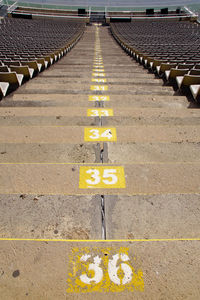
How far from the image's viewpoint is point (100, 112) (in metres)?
3.32

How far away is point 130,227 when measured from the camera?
4.65 feet

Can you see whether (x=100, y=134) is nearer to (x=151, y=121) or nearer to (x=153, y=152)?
(x=153, y=152)

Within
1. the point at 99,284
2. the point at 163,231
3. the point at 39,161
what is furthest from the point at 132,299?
the point at 39,161

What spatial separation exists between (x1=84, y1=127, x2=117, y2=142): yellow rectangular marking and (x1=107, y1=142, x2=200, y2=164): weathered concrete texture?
23 cm

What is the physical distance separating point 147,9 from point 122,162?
41591 mm

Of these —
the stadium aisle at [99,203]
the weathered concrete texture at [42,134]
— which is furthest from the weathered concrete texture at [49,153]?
the weathered concrete texture at [42,134]

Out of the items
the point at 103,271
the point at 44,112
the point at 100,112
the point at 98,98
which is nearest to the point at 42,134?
the point at 44,112

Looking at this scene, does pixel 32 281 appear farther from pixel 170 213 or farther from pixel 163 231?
pixel 170 213

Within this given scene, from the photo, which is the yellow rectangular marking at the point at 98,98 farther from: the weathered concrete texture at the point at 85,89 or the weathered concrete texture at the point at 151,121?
the weathered concrete texture at the point at 151,121

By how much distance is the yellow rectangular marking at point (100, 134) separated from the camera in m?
2.56

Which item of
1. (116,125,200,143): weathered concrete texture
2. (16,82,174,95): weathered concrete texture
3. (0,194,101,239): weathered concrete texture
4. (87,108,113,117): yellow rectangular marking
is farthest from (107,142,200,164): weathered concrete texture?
(16,82,174,95): weathered concrete texture

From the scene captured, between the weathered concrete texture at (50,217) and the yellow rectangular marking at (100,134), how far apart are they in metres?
1.10

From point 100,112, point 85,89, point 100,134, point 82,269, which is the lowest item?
point 82,269

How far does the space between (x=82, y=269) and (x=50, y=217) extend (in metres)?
0.51
